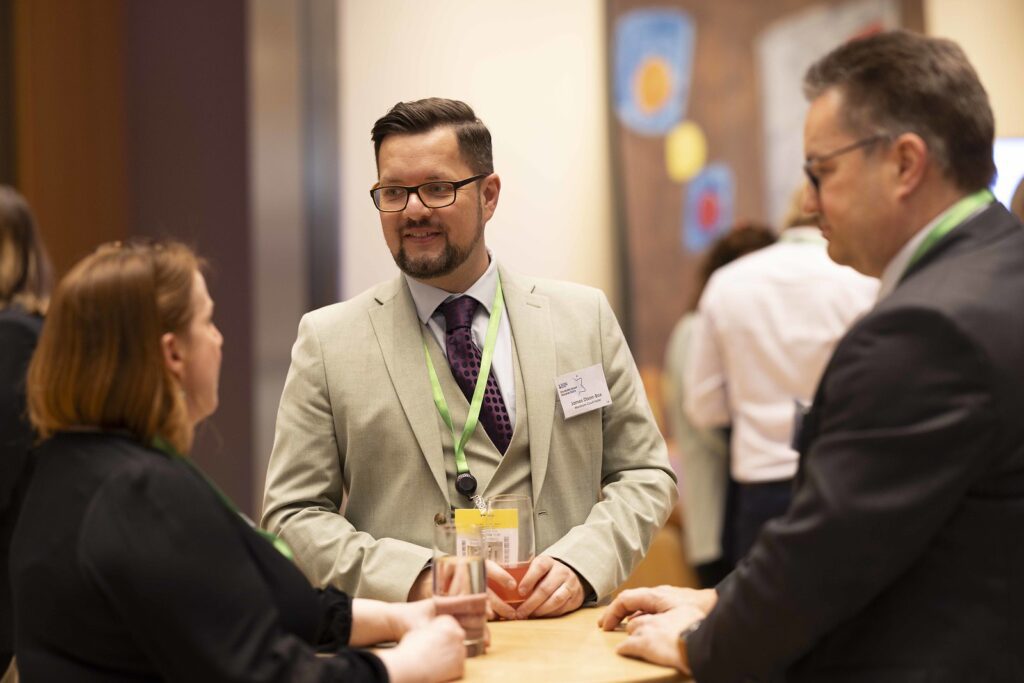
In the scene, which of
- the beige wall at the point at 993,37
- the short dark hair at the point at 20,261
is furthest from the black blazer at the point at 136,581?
the beige wall at the point at 993,37

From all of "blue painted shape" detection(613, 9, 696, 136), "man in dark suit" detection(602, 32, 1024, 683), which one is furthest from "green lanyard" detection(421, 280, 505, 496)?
"blue painted shape" detection(613, 9, 696, 136)

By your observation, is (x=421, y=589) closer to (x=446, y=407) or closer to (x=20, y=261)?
(x=446, y=407)

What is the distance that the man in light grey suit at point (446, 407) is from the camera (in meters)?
2.50

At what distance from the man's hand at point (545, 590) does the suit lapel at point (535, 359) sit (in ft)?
0.69

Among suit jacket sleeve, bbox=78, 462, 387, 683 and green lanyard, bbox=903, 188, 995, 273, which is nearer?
suit jacket sleeve, bbox=78, 462, 387, 683

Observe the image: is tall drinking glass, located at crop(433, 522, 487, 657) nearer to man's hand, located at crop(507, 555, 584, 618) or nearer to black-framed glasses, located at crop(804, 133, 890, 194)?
man's hand, located at crop(507, 555, 584, 618)

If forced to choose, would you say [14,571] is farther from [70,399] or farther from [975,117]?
[975,117]

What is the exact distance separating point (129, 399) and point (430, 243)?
3.23ft

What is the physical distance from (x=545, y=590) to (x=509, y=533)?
15 cm

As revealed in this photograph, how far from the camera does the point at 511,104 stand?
17.4 feet

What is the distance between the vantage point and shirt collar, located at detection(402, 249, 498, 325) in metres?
2.66

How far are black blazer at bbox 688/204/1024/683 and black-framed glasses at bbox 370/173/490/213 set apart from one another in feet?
3.59

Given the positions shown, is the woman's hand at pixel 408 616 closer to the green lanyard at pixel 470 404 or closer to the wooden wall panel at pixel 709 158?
the green lanyard at pixel 470 404

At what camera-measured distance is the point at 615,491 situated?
2.62 meters
